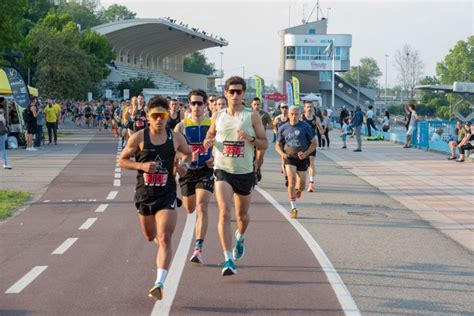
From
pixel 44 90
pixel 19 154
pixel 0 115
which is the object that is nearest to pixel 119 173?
pixel 0 115

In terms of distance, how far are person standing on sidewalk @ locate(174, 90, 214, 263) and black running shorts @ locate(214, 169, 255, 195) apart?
0.54 m

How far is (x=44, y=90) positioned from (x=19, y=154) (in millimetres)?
40235

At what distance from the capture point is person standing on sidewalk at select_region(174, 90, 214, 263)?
897cm

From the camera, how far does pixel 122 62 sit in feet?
374

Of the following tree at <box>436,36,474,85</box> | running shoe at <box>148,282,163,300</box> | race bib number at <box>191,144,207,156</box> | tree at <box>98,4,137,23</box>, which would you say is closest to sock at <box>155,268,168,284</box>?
running shoe at <box>148,282,163,300</box>

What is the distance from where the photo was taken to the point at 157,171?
7293mm

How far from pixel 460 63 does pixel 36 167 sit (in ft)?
375

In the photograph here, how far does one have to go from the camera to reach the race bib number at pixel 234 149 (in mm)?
8398

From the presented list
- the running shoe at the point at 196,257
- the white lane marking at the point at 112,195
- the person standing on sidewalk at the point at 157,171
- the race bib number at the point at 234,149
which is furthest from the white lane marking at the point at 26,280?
the white lane marking at the point at 112,195

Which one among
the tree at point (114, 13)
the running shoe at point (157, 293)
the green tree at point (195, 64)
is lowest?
the running shoe at point (157, 293)

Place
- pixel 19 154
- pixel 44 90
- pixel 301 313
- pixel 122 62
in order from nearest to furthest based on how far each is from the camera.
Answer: pixel 301 313
pixel 19 154
pixel 44 90
pixel 122 62

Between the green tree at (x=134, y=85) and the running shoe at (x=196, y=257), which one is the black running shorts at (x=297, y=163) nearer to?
the running shoe at (x=196, y=257)

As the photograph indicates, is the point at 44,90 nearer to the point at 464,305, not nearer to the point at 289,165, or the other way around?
the point at 289,165

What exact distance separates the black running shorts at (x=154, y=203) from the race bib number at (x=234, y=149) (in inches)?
45.6
